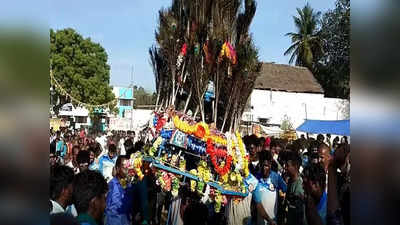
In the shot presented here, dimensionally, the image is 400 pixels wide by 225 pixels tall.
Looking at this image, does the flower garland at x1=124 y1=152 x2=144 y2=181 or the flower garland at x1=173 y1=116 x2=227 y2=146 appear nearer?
the flower garland at x1=124 y1=152 x2=144 y2=181

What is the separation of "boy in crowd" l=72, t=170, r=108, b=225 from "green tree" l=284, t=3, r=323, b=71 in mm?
33337

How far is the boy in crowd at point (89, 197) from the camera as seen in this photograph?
2.73 metres

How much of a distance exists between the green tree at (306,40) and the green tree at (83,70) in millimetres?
15789

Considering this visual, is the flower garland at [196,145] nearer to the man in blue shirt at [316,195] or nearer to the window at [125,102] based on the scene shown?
the man in blue shirt at [316,195]

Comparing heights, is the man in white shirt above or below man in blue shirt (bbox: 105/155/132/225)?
above

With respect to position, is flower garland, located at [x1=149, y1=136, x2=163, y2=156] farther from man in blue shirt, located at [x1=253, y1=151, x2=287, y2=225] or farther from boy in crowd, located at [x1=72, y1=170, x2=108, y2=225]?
boy in crowd, located at [x1=72, y1=170, x2=108, y2=225]

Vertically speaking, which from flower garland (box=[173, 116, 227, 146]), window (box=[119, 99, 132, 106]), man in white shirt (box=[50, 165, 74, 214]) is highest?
window (box=[119, 99, 132, 106])

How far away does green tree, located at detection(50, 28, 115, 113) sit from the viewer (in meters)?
25.8

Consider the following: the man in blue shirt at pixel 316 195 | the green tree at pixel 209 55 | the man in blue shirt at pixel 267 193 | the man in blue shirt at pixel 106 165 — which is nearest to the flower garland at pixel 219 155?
the man in blue shirt at pixel 267 193

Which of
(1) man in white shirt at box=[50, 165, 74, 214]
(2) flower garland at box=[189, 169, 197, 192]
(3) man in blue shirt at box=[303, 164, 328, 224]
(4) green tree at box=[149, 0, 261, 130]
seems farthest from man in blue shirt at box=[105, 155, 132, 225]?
(4) green tree at box=[149, 0, 261, 130]

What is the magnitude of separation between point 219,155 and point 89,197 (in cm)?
300

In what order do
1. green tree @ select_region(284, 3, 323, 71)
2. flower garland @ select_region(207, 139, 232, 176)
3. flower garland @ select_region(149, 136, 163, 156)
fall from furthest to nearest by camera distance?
green tree @ select_region(284, 3, 323, 71)
flower garland @ select_region(149, 136, 163, 156)
flower garland @ select_region(207, 139, 232, 176)

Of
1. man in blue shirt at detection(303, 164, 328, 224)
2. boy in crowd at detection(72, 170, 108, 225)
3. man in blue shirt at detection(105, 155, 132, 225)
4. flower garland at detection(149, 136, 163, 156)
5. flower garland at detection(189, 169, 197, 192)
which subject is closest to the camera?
boy in crowd at detection(72, 170, 108, 225)
